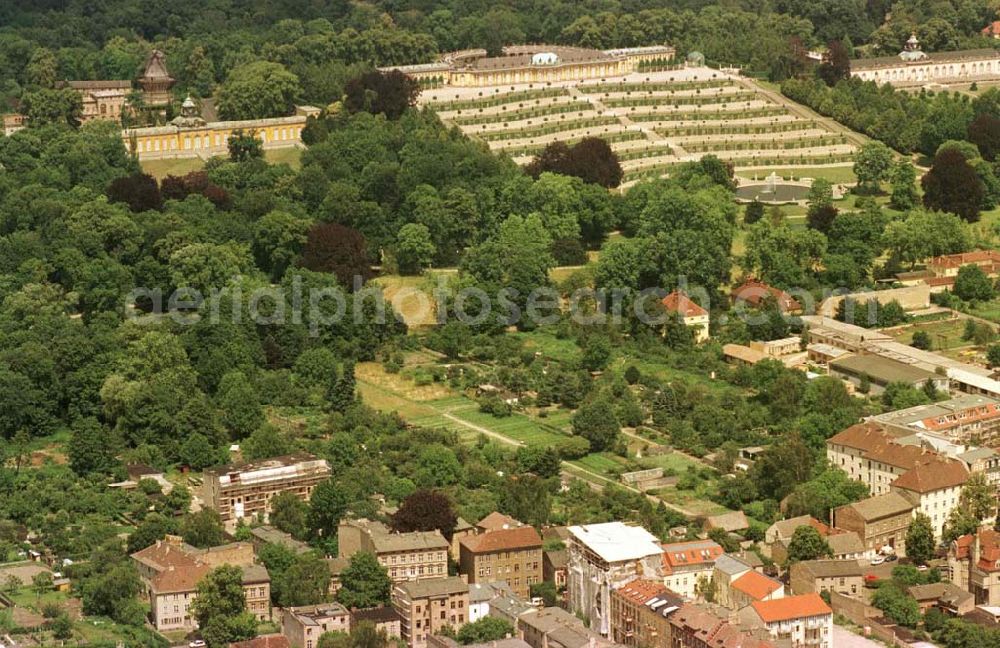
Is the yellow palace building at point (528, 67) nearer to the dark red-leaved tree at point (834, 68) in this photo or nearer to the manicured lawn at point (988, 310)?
the dark red-leaved tree at point (834, 68)

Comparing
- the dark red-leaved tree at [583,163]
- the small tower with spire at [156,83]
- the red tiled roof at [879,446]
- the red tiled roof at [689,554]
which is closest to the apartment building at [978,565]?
the red tiled roof at [879,446]

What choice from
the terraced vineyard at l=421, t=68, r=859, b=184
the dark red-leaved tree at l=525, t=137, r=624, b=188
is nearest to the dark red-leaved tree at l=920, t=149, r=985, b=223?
the terraced vineyard at l=421, t=68, r=859, b=184

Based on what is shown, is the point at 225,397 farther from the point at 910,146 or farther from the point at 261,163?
the point at 910,146

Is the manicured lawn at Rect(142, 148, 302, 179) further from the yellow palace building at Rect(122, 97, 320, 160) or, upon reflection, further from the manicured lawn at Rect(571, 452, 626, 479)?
the manicured lawn at Rect(571, 452, 626, 479)

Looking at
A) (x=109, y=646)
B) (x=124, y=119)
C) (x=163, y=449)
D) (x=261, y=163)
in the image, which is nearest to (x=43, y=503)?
(x=163, y=449)

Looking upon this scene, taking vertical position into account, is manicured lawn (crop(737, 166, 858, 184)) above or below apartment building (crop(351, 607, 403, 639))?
above

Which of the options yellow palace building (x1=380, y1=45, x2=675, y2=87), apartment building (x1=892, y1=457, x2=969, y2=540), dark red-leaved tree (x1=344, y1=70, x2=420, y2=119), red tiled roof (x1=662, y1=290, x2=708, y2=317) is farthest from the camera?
yellow palace building (x1=380, y1=45, x2=675, y2=87)
